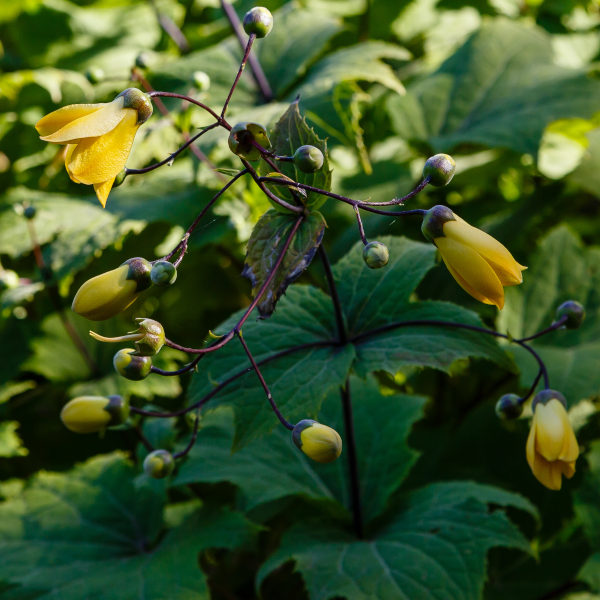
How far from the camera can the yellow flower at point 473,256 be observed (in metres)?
1.10

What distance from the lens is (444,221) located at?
1.13 m

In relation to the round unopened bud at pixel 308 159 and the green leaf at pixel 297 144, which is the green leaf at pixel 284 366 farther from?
the round unopened bud at pixel 308 159

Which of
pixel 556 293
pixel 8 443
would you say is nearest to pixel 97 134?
pixel 8 443

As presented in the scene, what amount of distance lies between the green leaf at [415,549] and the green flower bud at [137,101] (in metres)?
1.03

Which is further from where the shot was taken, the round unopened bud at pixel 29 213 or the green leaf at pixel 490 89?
the green leaf at pixel 490 89

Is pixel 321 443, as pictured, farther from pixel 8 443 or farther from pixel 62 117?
pixel 8 443

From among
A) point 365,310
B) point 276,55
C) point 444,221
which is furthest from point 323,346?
point 276,55

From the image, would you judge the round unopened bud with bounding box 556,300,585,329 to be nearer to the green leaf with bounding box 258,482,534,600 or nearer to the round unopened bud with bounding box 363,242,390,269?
the green leaf with bounding box 258,482,534,600

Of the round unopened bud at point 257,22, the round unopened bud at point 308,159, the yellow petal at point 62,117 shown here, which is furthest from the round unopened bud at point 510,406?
the yellow petal at point 62,117

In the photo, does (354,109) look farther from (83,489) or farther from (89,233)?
(83,489)

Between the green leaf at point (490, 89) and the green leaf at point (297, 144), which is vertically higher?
the green leaf at point (297, 144)

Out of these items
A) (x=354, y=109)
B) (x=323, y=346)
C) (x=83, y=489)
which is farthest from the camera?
(x=354, y=109)

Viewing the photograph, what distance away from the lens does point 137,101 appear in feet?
3.69

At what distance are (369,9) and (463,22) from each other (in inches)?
22.4
